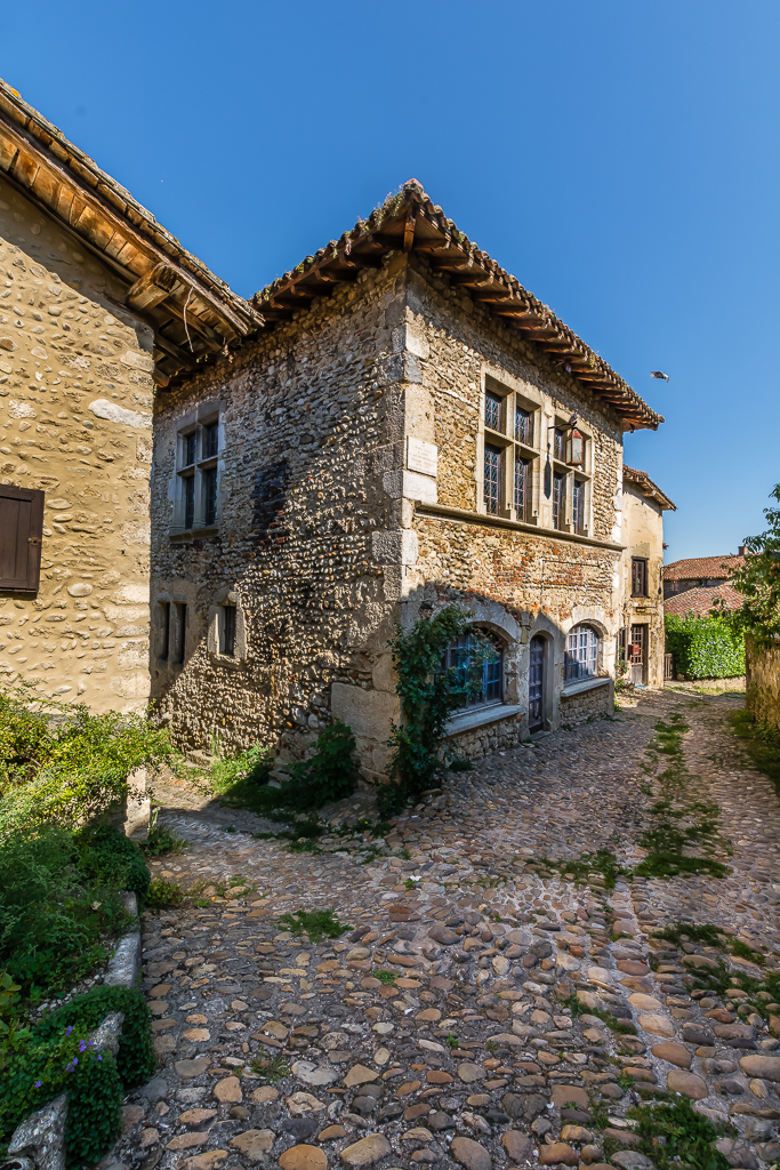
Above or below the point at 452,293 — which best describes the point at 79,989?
below

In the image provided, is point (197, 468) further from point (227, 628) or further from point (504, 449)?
point (504, 449)

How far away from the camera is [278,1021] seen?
8.88ft

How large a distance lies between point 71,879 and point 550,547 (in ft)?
26.2

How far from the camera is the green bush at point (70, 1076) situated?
1.83m

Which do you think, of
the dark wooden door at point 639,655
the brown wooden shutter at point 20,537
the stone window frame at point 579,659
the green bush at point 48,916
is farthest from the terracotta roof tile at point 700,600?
the green bush at point 48,916

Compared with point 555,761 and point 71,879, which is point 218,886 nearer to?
point 71,879

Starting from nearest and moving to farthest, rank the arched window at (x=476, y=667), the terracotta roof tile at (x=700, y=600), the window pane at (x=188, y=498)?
the arched window at (x=476, y=667) < the window pane at (x=188, y=498) < the terracotta roof tile at (x=700, y=600)

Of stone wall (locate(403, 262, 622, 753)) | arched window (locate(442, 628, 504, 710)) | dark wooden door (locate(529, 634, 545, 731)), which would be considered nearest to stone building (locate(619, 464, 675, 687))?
stone wall (locate(403, 262, 622, 753))

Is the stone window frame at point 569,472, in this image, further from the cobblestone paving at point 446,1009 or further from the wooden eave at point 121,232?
the cobblestone paving at point 446,1009

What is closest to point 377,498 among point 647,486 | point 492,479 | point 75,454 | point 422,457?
point 422,457

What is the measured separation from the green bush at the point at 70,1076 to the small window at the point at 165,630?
8.58 meters

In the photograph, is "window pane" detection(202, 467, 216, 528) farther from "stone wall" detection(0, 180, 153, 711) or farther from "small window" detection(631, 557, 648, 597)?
"small window" detection(631, 557, 648, 597)

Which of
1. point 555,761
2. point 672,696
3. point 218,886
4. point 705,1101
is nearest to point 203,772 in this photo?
point 218,886

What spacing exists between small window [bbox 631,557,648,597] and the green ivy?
40.1 feet
